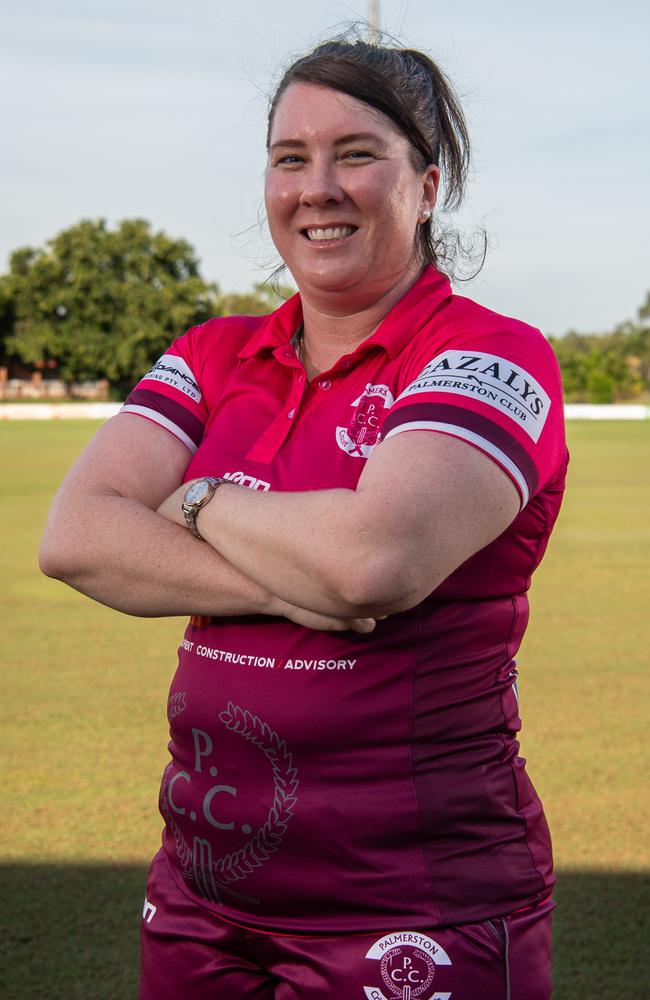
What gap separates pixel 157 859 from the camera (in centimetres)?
210

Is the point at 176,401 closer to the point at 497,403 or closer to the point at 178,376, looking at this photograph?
the point at 178,376

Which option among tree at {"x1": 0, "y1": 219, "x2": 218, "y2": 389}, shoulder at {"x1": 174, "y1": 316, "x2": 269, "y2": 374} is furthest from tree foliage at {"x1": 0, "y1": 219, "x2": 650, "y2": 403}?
shoulder at {"x1": 174, "y1": 316, "x2": 269, "y2": 374}

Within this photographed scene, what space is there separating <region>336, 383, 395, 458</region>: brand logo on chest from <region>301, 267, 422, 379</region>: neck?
14cm

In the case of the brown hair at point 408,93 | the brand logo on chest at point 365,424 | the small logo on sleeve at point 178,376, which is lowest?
the brand logo on chest at point 365,424

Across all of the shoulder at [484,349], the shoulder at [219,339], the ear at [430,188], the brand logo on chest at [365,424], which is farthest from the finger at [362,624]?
the ear at [430,188]

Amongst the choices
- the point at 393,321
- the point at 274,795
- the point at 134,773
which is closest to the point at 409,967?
the point at 274,795

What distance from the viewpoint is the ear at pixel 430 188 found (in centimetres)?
211

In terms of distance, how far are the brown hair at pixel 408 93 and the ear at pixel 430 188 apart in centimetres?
1

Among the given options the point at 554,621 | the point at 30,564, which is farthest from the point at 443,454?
the point at 30,564

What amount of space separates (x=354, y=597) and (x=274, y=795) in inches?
13.0

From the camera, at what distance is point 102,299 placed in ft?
235

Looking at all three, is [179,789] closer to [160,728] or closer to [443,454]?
[443,454]

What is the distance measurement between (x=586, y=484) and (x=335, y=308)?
1720 centimetres

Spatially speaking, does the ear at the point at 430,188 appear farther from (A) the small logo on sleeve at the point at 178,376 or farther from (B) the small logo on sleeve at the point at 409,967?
(B) the small logo on sleeve at the point at 409,967
